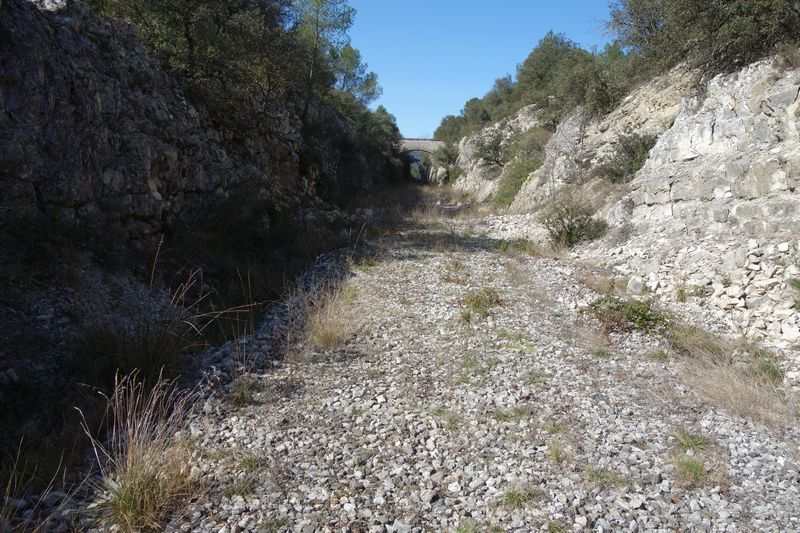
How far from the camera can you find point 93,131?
310 inches

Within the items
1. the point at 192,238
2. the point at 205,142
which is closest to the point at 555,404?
the point at 192,238

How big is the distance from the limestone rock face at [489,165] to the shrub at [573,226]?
1090 cm

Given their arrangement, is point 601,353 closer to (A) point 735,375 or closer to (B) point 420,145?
(A) point 735,375

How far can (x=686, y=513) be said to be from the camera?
141 inches

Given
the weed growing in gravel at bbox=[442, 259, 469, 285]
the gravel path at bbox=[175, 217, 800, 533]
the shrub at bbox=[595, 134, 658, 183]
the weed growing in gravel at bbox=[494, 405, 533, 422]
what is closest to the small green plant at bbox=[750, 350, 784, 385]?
the gravel path at bbox=[175, 217, 800, 533]

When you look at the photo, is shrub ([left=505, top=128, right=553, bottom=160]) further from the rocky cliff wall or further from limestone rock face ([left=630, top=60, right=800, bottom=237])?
limestone rock face ([left=630, top=60, right=800, bottom=237])

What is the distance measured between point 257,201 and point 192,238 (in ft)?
8.55

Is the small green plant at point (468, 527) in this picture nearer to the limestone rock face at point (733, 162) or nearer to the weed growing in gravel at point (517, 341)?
A: the weed growing in gravel at point (517, 341)

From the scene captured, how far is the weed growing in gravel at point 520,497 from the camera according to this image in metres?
3.68

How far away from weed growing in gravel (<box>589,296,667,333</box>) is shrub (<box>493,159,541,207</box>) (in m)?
13.7

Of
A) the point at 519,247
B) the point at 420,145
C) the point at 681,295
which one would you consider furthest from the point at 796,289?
the point at 420,145

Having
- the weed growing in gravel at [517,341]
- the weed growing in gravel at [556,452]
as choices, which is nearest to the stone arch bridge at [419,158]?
the weed growing in gravel at [517,341]

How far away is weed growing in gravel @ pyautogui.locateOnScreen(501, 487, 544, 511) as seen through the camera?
3.68 meters

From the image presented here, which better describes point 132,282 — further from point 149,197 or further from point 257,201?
point 257,201
